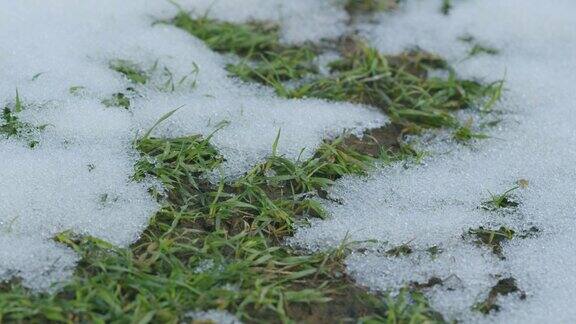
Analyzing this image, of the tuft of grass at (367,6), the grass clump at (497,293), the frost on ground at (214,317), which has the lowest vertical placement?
the frost on ground at (214,317)

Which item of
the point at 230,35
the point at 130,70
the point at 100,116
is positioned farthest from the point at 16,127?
the point at 230,35

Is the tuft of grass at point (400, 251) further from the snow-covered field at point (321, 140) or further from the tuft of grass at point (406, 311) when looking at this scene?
the tuft of grass at point (406, 311)

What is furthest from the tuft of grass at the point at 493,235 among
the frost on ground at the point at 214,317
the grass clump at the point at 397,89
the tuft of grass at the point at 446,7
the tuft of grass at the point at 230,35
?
the tuft of grass at the point at 446,7

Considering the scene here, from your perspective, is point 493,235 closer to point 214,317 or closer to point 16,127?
point 214,317

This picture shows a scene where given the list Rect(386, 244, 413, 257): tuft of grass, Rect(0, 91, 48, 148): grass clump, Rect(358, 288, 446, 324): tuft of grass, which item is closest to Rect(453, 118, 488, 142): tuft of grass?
Rect(386, 244, 413, 257): tuft of grass

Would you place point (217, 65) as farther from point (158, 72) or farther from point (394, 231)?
point (394, 231)

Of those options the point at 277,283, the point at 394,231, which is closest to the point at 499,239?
the point at 394,231

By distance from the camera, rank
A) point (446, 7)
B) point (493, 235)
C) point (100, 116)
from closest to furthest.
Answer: point (493, 235), point (100, 116), point (446, 7)
